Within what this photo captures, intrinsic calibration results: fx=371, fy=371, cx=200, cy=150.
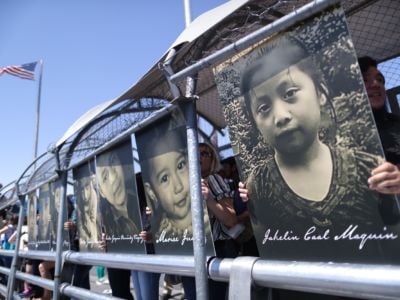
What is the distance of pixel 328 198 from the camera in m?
1.33

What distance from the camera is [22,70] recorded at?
14695mm

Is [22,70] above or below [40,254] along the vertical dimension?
above

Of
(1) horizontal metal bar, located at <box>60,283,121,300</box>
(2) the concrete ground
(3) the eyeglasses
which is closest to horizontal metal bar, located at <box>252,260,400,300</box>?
(3) the eyeglasses

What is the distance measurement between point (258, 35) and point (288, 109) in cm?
32

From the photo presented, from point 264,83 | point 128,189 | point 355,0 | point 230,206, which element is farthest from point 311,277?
point 355,0

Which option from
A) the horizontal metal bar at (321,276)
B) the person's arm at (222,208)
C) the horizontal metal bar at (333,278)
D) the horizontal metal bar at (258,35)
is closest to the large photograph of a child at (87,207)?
the person's arm at (222,208)

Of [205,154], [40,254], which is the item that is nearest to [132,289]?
[40,254]

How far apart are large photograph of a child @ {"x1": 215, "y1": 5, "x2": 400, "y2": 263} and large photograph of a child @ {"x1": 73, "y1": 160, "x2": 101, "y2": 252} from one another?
177 centimetres

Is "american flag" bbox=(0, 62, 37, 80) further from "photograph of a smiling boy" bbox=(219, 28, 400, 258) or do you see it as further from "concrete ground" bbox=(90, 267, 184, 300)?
"photograph of a smiling boy" bbox=(219, 28, 400, 258)

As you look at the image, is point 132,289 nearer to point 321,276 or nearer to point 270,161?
point 270,161

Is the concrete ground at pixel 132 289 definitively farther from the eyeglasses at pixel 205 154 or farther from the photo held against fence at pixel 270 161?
the eyeglasses at pixel 205 154

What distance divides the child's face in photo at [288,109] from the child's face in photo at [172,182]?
0.63 metres

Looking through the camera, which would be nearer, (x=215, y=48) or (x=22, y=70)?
(x=215, y=48)

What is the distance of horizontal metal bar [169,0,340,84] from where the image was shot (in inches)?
51.2
